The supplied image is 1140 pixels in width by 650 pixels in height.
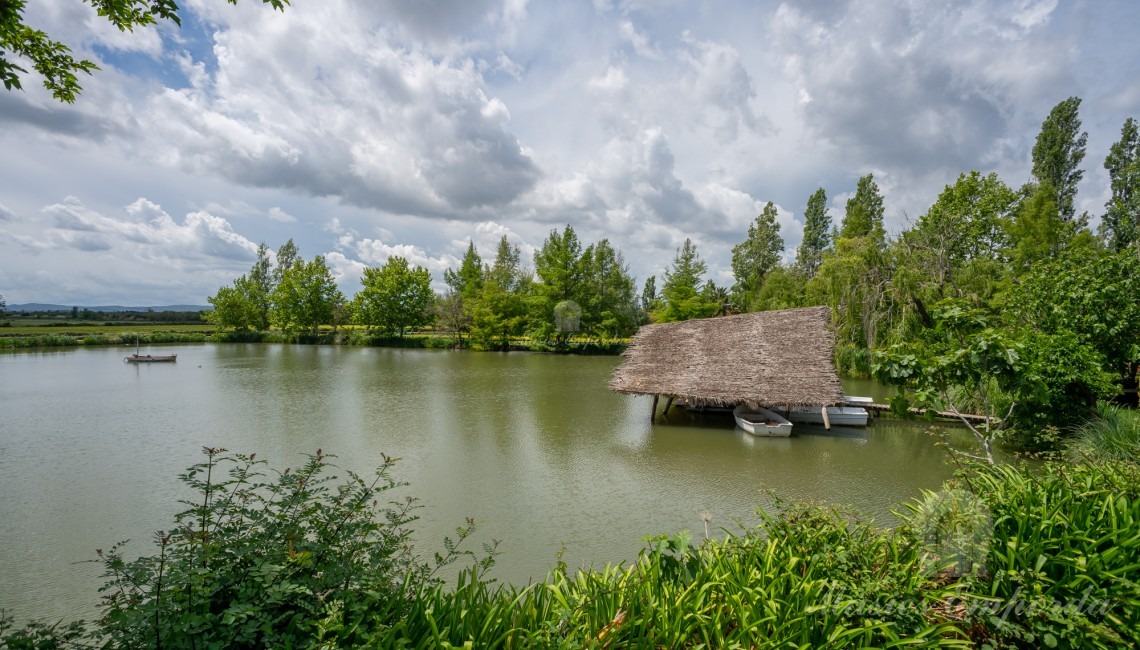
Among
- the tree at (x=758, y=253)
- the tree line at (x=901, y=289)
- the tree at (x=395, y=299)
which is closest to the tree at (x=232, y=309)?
the tree line at (x=901, y=289)

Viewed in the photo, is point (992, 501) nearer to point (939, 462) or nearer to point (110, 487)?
point (939, 462)

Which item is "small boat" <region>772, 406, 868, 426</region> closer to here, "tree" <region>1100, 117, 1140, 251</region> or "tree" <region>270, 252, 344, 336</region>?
"tree" <region>1100, 117, 1140, 251</region>

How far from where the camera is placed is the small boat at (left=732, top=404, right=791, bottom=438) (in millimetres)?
10656

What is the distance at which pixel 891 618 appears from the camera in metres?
2.33

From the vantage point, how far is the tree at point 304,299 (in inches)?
1651

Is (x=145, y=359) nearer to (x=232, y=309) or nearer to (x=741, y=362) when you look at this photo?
(x=232, y=309)

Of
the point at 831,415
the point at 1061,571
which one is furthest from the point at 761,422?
the point at 1061,571

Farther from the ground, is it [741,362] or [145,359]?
[741,362]

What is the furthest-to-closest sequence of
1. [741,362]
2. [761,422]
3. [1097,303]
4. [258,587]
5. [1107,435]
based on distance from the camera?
[741,362] < [761,422] < [1097,303] < [1107,435] < [258,587]

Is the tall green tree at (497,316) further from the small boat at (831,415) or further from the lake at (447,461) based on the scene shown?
the small boat at (831,415)

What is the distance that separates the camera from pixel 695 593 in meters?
2.73

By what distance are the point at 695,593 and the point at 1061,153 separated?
31.6 m

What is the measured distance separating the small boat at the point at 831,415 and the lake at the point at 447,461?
0.51 metres

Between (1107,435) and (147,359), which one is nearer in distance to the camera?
(1107,435)
